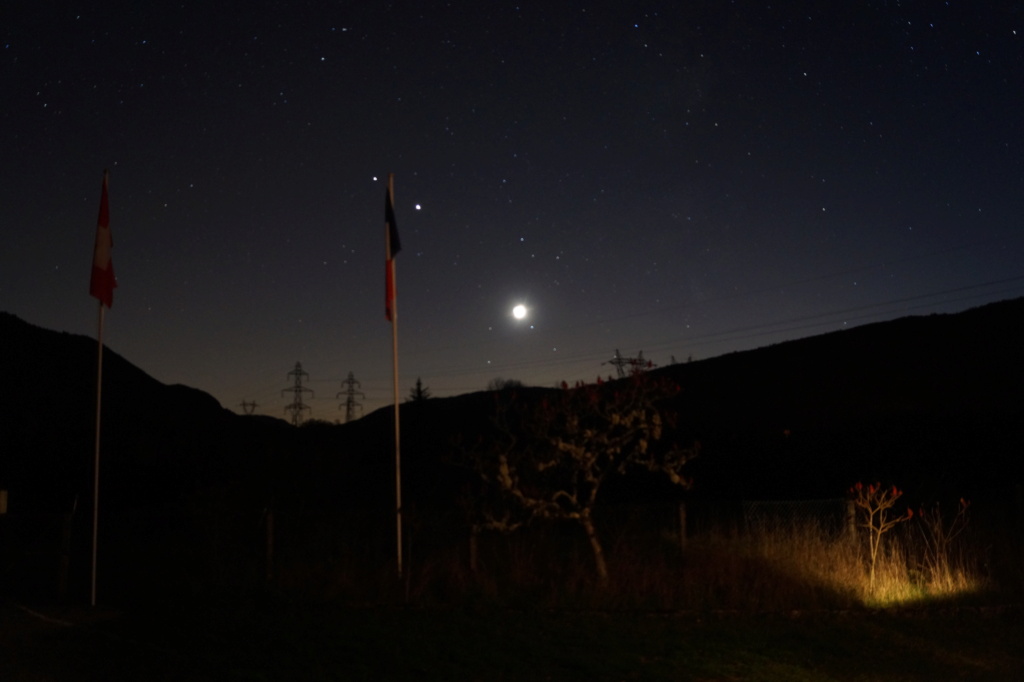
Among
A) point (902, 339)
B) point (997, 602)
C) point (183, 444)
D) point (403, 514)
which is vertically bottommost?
point (997, 602)

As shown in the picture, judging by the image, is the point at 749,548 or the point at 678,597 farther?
the point at 749,548

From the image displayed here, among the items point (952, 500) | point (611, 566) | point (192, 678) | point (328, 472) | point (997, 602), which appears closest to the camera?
point (192, 678)

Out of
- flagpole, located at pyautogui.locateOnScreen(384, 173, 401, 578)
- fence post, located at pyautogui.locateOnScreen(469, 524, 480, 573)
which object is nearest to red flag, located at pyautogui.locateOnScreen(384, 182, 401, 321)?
flagpole, located at pyautogui.locateOnScreen(384, 173, 401, 578)

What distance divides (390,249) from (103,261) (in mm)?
4460

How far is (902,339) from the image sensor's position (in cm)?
7038

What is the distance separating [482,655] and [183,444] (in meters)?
48.1

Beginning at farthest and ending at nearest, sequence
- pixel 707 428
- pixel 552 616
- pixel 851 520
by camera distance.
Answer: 1. pixel 707 428
2. pixel 851 520
3. pixel 552 616

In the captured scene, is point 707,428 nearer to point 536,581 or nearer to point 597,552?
point 597,552

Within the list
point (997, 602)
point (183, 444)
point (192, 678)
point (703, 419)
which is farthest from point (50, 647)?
point (703, 419)

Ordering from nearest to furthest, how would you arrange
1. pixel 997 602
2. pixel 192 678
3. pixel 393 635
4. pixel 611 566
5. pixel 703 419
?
pixel 192 678 < pixel 393 635 < pixel 997 602 < pixel 611 566 < pixel 703 419

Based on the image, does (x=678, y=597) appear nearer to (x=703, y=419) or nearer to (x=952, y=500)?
(x=952, y=500)

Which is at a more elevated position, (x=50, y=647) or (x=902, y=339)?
(x=902, y=339)

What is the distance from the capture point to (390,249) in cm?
1420

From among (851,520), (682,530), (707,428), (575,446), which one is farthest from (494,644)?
(707,428)
